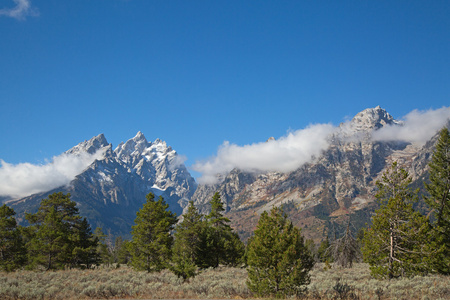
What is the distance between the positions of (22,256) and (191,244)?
20682 millimetres

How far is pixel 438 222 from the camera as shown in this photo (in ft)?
113

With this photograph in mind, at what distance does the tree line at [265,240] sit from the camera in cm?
1920

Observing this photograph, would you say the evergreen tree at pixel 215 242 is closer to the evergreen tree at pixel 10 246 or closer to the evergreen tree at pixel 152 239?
the evergreen tree at pixel 152 239

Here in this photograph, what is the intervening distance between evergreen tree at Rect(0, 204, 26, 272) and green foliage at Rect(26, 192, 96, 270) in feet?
3.77

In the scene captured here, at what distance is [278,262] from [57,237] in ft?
99.1

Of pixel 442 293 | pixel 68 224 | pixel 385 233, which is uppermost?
pixel 68 224

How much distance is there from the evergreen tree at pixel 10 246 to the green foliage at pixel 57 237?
115 cm

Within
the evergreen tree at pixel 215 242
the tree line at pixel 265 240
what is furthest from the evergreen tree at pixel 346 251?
the evergreen tree at pixel 215 242

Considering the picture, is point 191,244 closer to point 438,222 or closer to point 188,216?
point 188,216

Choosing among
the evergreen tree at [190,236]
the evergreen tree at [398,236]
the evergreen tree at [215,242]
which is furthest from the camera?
the evergreen tree at [215,242]

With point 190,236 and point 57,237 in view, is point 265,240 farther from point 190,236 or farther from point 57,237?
point 57,237

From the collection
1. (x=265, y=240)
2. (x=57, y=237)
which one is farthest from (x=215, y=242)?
(x=265, y=240)

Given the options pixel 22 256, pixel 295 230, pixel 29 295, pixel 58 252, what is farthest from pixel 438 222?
pixel 22 256

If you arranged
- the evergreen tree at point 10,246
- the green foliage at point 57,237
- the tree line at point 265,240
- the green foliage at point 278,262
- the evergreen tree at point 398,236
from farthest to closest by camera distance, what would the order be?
the green foliage at point 57,237
the evergreen tree at point 10,246
the evergreen tree at point 398,236
the tree line at point 265,240
the green foliage at point 278,262
